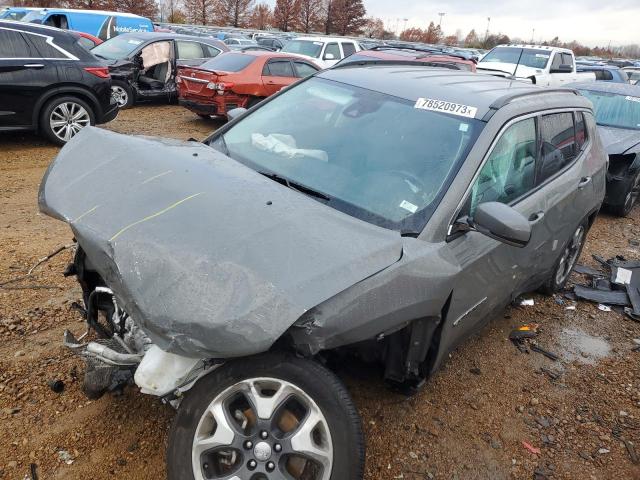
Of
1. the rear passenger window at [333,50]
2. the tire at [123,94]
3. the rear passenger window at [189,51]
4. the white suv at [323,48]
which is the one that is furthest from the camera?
the rear passenger window at [333,50]

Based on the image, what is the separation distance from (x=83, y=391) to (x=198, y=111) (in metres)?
7.90

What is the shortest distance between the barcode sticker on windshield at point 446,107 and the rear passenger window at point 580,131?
1.70m

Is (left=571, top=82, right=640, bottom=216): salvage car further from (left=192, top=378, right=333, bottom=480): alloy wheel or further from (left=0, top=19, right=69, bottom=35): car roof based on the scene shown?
(left=0, top=19, right=69, bottom=35): car roof

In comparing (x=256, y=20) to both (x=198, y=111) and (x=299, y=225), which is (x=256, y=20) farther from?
(x=299, y=225)

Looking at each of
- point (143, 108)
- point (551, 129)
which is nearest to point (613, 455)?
point (551, 129)

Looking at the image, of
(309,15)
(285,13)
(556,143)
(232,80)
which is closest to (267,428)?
(556,143)

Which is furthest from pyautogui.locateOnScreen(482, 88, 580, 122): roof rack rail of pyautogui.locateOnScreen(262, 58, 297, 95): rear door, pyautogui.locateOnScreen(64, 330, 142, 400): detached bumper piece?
pyautogui.locateOnScreen(262, 58, 297, 95): rear door

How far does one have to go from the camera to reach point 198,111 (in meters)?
9.95

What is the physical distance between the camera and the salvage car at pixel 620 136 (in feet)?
22.7

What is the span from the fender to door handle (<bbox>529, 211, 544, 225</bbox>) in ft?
22.5

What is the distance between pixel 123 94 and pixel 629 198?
374 inches

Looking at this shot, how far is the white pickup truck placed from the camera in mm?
14420

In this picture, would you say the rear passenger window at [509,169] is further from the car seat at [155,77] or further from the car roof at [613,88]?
the car seat at [155,77]

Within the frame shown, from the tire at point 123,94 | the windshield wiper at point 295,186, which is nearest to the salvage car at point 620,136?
the windshield wiper at point 295,186
